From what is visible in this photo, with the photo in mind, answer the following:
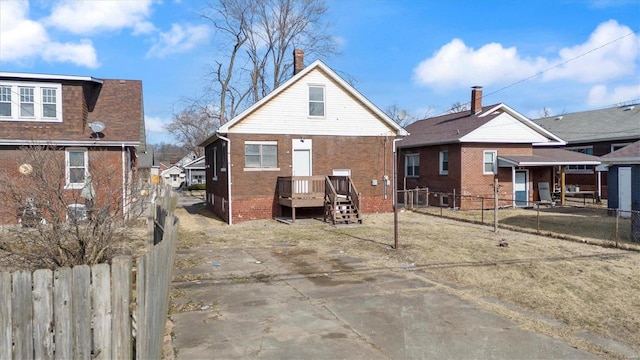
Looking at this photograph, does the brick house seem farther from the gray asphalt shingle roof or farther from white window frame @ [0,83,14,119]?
the gray asphalt shingle roof

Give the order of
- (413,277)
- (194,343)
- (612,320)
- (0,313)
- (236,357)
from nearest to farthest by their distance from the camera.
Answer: (0,313), (236,357), (194,343), (612,320), (413,277)

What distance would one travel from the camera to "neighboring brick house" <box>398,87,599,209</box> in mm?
25125

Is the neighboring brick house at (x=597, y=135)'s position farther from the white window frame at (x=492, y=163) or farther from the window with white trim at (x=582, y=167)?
the white window frame at (x=492, y=163)

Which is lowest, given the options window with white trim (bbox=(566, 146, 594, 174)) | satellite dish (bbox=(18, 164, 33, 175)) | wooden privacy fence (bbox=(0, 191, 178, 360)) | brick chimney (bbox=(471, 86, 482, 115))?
wooden privacy fence (bbox=(0, 191, 178, 360))

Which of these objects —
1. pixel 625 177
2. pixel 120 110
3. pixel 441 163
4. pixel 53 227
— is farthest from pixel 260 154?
pixel 625 177

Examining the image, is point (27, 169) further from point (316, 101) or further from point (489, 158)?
point (489, 158)

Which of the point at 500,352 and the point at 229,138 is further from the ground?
the point at 229,138

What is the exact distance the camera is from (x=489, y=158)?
25844mm

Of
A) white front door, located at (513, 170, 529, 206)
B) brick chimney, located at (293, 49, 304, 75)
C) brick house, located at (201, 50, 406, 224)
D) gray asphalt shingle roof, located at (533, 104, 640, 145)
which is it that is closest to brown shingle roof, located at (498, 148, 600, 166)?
white front door, located at (513, 170, 529, 206)

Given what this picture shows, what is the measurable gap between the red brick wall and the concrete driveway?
9722 millimetres

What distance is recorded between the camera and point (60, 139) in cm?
1767

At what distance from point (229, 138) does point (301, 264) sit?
1017 centimetres

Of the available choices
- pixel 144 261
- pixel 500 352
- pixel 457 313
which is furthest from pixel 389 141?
pixel 144 261

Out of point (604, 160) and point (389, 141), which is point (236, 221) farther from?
point (604, 160)
